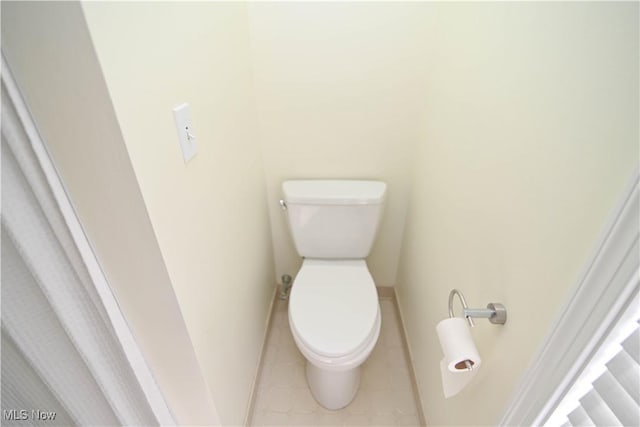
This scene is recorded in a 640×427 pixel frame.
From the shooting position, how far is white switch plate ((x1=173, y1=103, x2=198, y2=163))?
1.97 feet

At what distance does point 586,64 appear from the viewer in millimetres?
463

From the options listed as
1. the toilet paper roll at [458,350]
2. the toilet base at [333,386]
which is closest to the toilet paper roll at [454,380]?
the toilet paper roll at [458,350]

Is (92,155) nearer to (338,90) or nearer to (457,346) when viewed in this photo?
(457,346)

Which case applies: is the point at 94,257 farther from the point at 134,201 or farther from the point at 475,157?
the point at 475,157

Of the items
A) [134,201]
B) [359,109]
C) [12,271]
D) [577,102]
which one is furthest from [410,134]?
[12,271]

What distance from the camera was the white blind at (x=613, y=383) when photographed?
1.35 ft

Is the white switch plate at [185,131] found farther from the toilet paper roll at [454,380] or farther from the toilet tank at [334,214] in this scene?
the toilet paper roll at [454,380]

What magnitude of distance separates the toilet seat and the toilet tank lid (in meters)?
0.33

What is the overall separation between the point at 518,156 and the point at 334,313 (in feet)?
2.66

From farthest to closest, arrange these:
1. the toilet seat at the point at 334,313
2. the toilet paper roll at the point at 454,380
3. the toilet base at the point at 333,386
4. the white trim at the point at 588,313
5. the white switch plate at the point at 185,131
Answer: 1. the toilet base at the point at 333,386
2. the toilet seat at the point at 334,313
3. the toilet paper roll at the point at 454,380
4. the white switch plate at the point at 185,131
5. the white trim at the point at 588,313

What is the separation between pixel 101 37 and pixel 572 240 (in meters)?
0.77

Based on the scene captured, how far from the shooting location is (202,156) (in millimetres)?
728

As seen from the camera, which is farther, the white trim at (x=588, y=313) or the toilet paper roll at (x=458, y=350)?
the toilet paper roll at (x=458, y=350)

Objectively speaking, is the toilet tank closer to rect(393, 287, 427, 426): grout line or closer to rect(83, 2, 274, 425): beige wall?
rect(83, 2, 274, 425): beige wall
